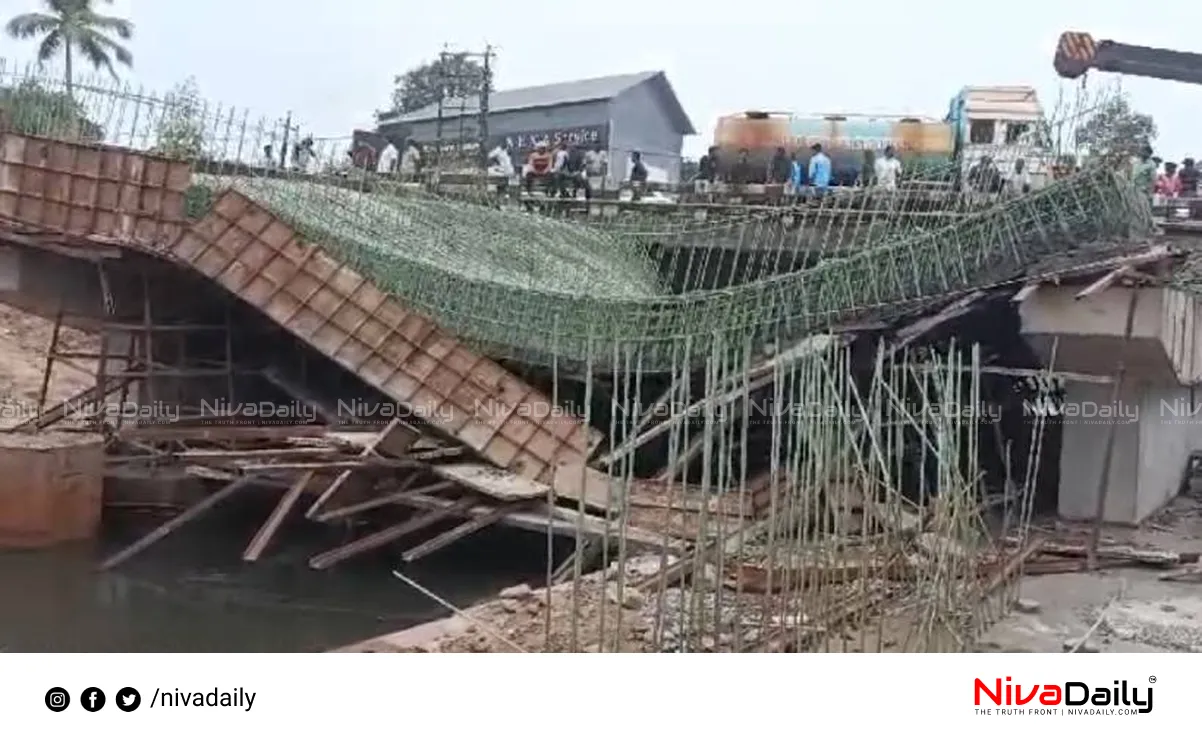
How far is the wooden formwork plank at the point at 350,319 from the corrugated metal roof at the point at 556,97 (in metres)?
10.8

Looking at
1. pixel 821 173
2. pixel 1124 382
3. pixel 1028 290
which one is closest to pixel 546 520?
pixel 1028 290

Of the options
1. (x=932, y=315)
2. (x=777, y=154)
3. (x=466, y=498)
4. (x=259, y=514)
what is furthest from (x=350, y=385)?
(x=777, y=154)

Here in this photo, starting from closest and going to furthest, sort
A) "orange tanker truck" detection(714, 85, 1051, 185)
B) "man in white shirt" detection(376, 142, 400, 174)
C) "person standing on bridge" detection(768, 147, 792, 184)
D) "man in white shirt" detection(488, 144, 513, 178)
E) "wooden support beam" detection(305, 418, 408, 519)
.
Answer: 1. "wooden support beam" detection(305, 418, 408, 519)
2. "man in white shirt" detection(376, 142, 400, 174)
3. "man in white shirt" detection(488, 144, 513, 178)
4. "person standing on bridge" detection(768, 147, 792, 184)
5. "orange tanker truck" detection(714, 85, 1051, 185)

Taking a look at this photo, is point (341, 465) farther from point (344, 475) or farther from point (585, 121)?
point (585, 121)

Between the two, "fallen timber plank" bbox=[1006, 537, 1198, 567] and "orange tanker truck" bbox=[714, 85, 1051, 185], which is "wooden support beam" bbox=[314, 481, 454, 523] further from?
"orange tanker truck" bbox=[714, 85, 1051, 185]

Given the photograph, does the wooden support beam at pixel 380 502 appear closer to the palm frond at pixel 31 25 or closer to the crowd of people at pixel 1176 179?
the palm frond at pixel 31 25

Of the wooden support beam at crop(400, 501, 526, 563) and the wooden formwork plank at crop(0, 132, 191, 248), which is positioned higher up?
the wooden formwork plank at crop(0, 132, 191, 248)

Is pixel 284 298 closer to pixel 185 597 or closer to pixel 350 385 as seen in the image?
pixel 350 385

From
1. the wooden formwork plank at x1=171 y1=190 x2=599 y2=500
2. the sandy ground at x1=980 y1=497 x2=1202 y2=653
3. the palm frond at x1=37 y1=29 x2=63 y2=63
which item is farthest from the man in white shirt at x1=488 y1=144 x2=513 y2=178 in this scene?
the sandy ground at x1=980 y1=497 x2=1202 y2=653

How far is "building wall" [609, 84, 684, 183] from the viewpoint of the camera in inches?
838

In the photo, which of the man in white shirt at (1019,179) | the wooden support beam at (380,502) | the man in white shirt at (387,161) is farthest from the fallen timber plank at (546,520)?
the man in white shirt at (387,161)
